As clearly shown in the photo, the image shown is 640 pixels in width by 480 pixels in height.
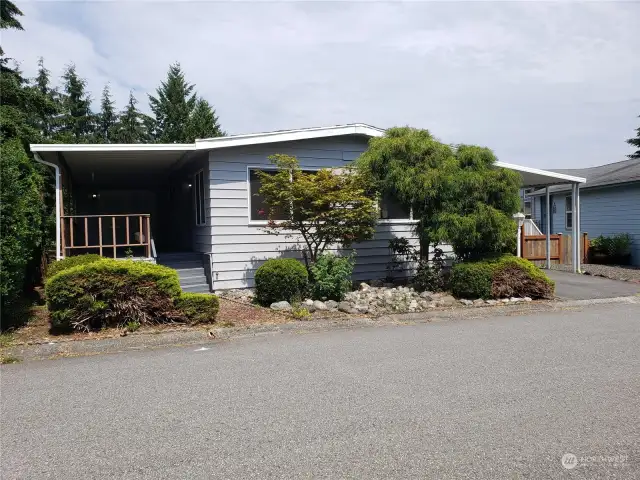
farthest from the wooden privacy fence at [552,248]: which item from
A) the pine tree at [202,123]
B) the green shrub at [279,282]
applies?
the pine tree at [202,123]

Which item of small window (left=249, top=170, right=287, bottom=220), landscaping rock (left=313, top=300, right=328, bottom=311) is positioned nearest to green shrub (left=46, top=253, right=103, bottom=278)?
small window (left=249, top=170, right=287, bottom=220)

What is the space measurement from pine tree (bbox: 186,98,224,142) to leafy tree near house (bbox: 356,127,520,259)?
2418 cm

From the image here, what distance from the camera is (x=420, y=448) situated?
366 centimetres

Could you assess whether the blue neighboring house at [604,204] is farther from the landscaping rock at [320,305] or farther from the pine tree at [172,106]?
the pine tree at [172,106]

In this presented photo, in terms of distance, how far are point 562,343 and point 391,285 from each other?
18.0ft

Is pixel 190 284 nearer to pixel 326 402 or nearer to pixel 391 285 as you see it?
pixel 391 285

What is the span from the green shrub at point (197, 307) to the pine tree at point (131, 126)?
98.3 ft

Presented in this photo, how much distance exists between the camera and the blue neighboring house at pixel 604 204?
1801 centimetres

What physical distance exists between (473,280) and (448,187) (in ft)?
6.73

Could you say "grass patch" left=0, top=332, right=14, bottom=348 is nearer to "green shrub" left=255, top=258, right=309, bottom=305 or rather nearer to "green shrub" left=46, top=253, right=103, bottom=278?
"green shrub" left=46, top=253, right=103, bottom=278

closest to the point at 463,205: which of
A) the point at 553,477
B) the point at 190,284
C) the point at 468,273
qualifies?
the point at 468,273

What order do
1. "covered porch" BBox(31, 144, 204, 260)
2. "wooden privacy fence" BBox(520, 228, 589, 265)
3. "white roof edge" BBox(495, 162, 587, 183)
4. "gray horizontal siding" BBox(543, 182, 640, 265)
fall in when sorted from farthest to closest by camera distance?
"gray horizontal siding" BBox(543, 182, 640, 265) → "wooden privacy fence" BBox(520, 228, 589, 265) → "white roof edge" BBox(495, 162, 587, 183) → "covered porch" BBox(31, 144, 204, 260)

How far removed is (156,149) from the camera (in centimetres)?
1059

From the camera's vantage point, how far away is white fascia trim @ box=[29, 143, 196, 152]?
9641 mm
